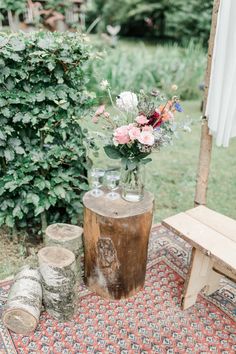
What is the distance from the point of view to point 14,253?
3037mm

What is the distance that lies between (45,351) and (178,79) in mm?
5991

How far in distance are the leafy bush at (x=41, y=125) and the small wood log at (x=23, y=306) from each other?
593mm

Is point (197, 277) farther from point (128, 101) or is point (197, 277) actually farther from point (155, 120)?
point (128, 101)

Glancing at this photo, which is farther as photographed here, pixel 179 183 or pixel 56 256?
pixel 179 183

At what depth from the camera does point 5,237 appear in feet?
10.5

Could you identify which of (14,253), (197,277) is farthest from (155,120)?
(14,253)

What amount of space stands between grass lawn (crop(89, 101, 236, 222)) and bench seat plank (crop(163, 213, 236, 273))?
1.12 metres

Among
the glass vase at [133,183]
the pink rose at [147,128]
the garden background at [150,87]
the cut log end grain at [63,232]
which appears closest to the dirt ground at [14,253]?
the garden background at [150,87]

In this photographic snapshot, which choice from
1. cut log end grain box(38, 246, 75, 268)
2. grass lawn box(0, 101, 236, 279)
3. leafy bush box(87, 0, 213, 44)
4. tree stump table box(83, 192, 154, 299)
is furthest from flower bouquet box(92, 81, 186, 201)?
leafy bush box(87, 0, 213, 44)

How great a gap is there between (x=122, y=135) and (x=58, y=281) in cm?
100

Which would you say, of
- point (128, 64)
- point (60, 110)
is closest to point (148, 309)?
point (60, 110)

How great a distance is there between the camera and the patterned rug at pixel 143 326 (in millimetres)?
2230

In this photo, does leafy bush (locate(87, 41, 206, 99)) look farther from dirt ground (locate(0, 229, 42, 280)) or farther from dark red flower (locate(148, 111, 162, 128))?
dark red flower (locate(148, 111, 162, 128))

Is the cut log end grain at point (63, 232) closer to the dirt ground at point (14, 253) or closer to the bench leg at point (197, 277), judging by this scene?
the dirt ground at point (14, 253)
